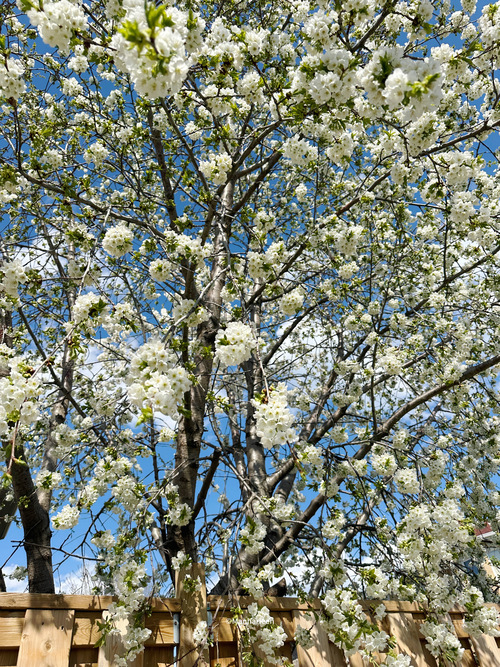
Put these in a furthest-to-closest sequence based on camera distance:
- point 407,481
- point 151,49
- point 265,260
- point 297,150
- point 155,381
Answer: point 407,481 < point 297,150 < point 265,260 < point 155,381 < point 151,49

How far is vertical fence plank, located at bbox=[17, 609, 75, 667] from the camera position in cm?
224

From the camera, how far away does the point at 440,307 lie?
493cm

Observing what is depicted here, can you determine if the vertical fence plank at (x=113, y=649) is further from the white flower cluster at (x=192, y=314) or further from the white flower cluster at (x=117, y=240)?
the white flower cluster at (x=117, y=240)

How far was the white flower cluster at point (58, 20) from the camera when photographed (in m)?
2.18

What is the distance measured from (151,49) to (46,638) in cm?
267

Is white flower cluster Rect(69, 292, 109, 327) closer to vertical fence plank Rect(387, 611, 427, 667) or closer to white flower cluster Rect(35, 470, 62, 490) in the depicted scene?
white flower cluster Rect(35, 470, 62, 490)

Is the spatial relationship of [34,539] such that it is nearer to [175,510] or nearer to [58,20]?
[175,510]

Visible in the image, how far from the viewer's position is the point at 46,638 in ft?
7.53

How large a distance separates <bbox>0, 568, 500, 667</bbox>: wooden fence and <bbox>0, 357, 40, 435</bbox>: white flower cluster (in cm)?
91

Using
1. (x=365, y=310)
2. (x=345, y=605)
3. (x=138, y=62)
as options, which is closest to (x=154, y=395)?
(x=138, y=62)

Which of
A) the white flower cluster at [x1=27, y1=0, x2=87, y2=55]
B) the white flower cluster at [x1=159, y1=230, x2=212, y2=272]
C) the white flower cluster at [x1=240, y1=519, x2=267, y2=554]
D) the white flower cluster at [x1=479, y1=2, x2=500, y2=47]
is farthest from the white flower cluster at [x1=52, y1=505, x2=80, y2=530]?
the white flower cluster at [x1=479, y1=2, x2=500, y2=47]

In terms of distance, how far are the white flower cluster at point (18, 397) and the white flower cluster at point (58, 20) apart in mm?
1595

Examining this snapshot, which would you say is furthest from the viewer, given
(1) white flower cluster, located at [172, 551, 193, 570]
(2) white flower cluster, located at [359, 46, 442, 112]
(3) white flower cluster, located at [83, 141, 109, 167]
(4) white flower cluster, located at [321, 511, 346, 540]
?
(3) white flower cluster, located at [83, 141, 109, 167]

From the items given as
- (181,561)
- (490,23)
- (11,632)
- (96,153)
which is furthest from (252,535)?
(490,23)
